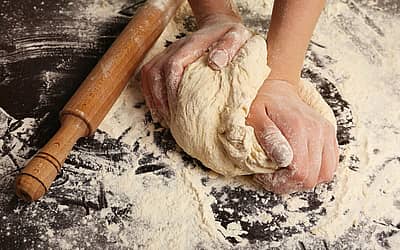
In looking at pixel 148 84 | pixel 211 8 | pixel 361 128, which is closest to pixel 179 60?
pixel 148 84

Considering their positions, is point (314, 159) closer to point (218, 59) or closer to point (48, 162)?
point (218, 59)

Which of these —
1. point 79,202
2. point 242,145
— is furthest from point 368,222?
point 79,202

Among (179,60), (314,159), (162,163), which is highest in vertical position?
(179,60)

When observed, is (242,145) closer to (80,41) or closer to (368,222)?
(368,222)

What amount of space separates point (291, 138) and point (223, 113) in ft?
0.49

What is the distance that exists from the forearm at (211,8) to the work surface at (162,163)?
11 cm

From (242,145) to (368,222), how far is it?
335 millimetres

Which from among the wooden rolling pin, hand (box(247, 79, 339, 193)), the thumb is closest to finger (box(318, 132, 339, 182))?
hand (box(247, 79, 339, 193))

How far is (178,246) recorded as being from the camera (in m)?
1.28

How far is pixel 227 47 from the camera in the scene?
1.35m

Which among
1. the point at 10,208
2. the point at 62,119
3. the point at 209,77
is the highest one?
the point at 209,77

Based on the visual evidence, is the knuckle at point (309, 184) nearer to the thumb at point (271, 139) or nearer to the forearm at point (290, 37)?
the thumb at point (271, 139)

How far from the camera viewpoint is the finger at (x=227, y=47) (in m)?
1.33

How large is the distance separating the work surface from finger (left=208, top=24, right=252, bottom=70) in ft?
0.75
